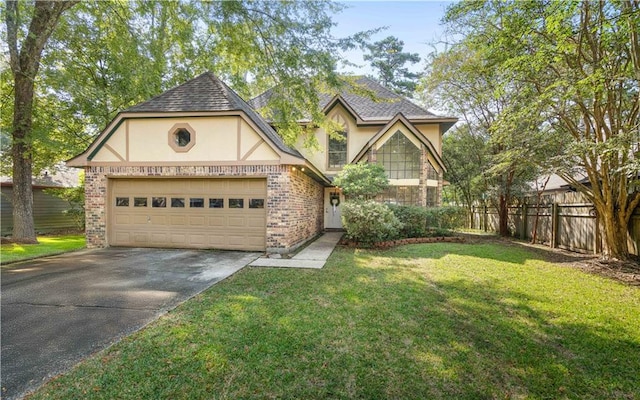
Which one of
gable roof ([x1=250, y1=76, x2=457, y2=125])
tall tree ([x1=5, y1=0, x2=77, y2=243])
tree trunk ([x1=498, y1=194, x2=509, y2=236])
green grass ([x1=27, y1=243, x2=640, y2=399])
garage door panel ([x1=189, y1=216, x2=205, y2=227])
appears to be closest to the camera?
green grass ([x1=27, y1=243, x2=640, y2=399])

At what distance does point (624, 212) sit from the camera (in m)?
8.27

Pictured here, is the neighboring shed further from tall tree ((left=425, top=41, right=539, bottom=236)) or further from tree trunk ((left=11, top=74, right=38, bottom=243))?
tall tree ((left=425, top=41, right=539, bottom=236))

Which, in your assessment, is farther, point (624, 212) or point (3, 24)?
point (3, 24)

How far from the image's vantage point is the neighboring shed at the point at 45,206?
1455cm

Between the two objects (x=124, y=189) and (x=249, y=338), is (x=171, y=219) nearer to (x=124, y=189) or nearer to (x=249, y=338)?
(x=124, y=189)

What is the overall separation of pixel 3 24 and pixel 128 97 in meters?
4.28

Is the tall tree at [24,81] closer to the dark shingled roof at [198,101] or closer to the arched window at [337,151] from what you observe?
the dark shingled roof at [198,101]

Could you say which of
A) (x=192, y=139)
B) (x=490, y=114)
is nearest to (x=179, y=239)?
(x=192, y=139)

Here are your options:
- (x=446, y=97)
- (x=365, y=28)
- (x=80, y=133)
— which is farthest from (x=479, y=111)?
(x=80, y=133)

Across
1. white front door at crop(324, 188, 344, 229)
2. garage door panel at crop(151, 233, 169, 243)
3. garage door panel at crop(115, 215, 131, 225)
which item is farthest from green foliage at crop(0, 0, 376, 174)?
white front door at crop(324, 188, 344, 229)

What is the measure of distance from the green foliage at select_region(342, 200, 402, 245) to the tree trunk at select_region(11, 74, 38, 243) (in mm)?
11766

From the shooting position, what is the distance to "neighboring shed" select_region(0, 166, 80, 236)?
573 inches

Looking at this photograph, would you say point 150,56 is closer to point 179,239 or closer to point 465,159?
point 179,239

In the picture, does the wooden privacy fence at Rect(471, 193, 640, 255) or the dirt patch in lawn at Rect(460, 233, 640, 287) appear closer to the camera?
the dirt patch in lawn at Rect(460, 233, 640, 287)
